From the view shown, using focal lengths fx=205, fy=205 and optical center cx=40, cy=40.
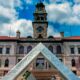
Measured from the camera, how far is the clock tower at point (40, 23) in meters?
46.2

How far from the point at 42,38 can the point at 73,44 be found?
→ 6809 mm

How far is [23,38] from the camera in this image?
4469 cm

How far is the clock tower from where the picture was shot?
4619cm

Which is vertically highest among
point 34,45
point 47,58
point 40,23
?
Answer: point 40,23

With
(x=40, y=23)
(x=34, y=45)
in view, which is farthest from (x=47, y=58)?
(x=40, y=23)

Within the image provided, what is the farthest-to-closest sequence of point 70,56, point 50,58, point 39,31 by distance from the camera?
point 39,31 → point 70,56 → point 50,58

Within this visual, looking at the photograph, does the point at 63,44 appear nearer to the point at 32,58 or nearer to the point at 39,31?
the point at 39,31

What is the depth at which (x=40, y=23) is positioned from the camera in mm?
47375

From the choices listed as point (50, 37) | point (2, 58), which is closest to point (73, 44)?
point (50, 37)

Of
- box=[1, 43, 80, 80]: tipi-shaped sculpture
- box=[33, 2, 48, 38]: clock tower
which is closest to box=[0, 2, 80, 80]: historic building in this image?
box=[33, 2, 48, 38]: clock tower

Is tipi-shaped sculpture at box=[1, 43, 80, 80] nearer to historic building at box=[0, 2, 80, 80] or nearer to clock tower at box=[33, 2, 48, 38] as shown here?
historic building at box=[0, 2, 80, 80]

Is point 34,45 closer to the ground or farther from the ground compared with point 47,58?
farther from the ground

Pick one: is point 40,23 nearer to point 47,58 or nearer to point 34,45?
point 34,45

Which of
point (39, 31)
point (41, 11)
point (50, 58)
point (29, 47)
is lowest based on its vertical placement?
point (50, 58)
